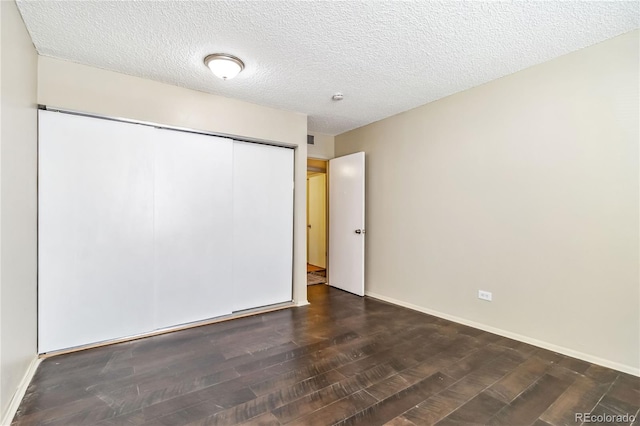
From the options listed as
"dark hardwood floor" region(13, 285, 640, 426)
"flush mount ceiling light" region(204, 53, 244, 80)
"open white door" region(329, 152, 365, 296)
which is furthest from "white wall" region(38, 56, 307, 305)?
"dark hardwood floor" region(13, 285, 640, 426)

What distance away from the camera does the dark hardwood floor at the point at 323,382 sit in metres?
1.79

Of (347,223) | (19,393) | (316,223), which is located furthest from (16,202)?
(316,223)

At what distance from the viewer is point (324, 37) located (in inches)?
89.5

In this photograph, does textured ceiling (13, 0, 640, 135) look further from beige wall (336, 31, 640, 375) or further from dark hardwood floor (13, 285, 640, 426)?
dark hardwood floor (13, 285, 640, 426)

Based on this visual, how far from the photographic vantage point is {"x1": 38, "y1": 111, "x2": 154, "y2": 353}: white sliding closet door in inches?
99.6

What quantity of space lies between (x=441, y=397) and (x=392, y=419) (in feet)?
1.44

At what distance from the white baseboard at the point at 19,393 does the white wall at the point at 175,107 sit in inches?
83.6

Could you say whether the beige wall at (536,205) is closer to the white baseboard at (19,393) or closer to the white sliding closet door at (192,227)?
the white sliding closet door at (192,227)

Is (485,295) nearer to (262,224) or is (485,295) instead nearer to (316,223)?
(262,224)

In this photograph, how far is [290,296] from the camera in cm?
404

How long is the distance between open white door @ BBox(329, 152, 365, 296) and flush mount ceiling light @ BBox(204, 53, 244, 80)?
7.29 ft

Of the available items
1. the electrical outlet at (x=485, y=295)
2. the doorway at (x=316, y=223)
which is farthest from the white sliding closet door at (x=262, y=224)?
the electrical outlet at (x=485, y=295)

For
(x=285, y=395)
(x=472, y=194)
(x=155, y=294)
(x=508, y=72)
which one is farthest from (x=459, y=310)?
(x=155, y=294)

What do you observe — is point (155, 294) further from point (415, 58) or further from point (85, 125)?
point (415, 58)
